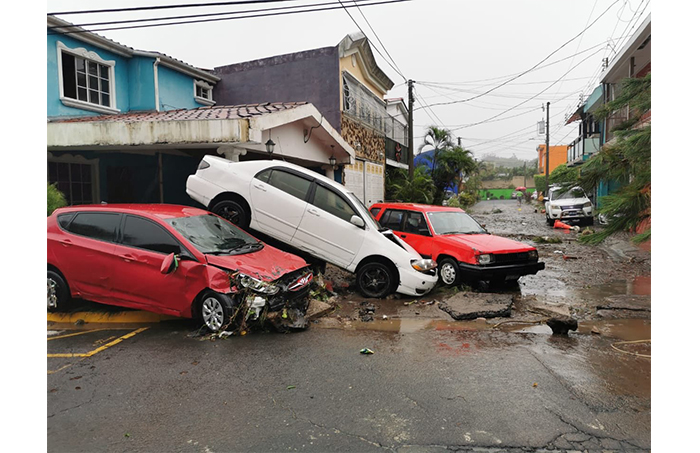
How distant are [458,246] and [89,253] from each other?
20.0 feet

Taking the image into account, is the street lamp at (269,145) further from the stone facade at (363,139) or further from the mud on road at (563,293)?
the stone facade at (363,139)

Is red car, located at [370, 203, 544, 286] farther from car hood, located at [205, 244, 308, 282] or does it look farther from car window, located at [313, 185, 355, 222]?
car hood, located at [205, 244, 308, 282]

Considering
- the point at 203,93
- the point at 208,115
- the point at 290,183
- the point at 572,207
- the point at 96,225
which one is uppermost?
the point at 203,93

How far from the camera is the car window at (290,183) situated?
324 inches

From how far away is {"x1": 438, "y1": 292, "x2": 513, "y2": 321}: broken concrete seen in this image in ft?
23.1

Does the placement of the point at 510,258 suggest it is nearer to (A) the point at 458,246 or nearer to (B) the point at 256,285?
(A) the point at 458,246

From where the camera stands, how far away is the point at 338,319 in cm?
688

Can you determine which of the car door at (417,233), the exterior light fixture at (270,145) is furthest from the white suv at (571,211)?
the exterior light fixture at (270,145)

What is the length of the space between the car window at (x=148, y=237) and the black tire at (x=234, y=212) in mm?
2093

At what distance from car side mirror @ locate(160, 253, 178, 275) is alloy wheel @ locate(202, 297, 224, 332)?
23.3 inches

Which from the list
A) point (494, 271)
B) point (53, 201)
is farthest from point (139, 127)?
point (494, 271)

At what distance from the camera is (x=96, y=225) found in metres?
6.50

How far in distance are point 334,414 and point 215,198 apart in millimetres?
5672

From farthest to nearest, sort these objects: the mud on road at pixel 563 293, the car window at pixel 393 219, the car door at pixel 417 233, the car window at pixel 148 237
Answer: the car window at pixel 393 219, the car door at pixel 417 233, the mud on road at pixel 563 293, the car window at pixel 148 237
